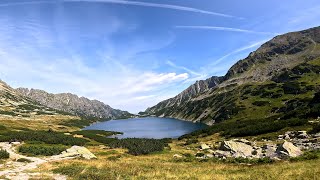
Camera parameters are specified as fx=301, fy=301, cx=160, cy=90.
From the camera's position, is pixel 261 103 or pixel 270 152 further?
pixel 261 103

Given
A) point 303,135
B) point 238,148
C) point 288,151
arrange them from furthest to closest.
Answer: point 303,135 → point 238,148 → point 288,151

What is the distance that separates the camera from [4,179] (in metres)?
26.2

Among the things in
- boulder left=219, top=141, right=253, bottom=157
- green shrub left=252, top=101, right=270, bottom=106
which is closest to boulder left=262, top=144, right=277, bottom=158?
boulder left=219, top=141, right=253, bottom=157

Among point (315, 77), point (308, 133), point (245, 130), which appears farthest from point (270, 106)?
point (308, 133)

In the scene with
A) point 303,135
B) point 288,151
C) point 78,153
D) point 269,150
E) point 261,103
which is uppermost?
point 261,103

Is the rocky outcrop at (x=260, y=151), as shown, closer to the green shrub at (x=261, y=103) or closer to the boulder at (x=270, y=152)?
the boulder at (x=270, y=152)

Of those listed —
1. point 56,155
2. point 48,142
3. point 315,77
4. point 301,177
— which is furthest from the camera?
point 315,77

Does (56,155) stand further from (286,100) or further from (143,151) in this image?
(286,100)

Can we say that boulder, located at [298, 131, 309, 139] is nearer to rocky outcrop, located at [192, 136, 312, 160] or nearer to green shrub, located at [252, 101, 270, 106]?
rocky outcrop, located at [192, 136, 312, 160]

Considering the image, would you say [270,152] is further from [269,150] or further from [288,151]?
[288,151]

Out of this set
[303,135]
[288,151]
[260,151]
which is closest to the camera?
[288,151]

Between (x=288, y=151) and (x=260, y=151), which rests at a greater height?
(x=288, y=151)

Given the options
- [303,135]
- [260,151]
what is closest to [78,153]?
[260,151]

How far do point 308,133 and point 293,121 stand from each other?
61.8 ft
